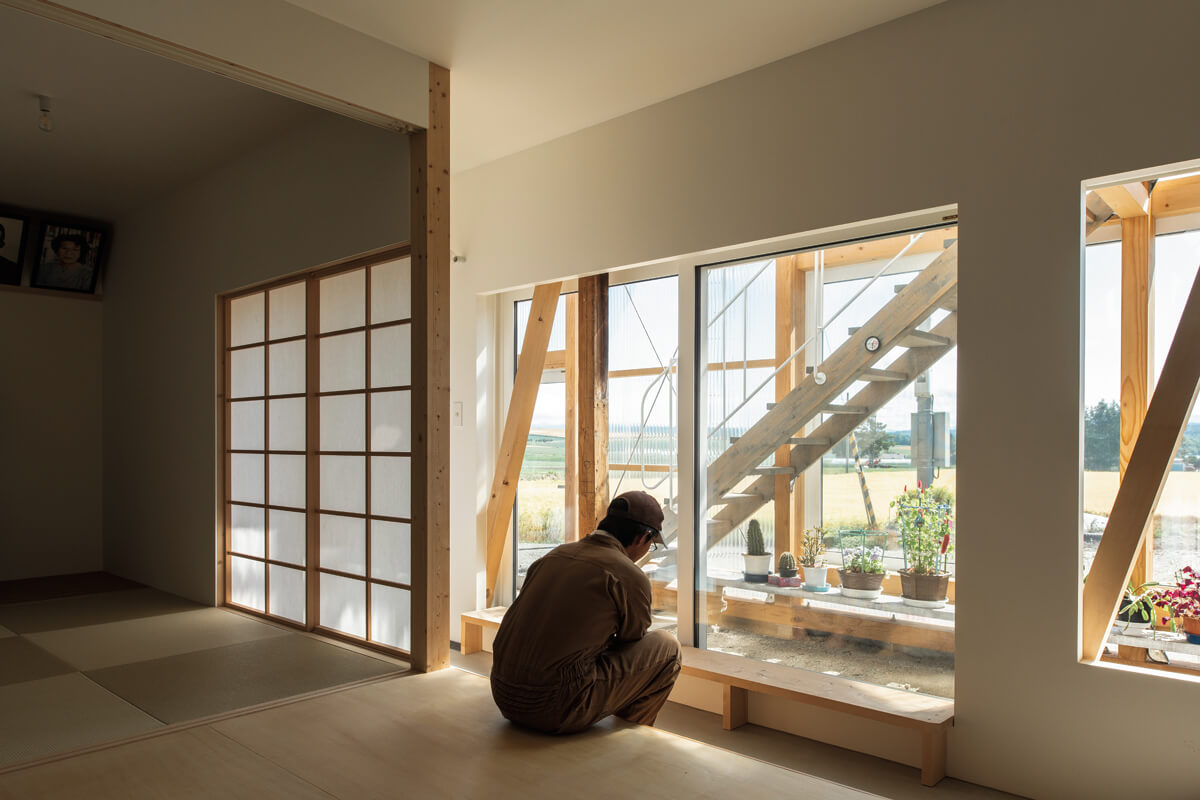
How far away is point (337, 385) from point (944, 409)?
9.35 feet

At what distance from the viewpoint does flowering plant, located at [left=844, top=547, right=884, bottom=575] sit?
11.2 ft

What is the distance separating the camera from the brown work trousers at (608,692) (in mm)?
2580

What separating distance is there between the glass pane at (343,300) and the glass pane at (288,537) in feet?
3.21

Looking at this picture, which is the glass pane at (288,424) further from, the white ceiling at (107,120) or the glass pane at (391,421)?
the white ceiling at (107,120)

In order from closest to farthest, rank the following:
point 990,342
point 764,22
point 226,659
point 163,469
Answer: point 990,342
point 764,22
point 226,659
point 163,469

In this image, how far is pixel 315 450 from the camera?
3.88 m

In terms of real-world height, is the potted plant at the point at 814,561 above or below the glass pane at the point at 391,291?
below

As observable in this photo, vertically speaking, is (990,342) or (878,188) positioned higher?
(878,188)

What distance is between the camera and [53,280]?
3.49m

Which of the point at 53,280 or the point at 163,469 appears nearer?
the point at 53,280

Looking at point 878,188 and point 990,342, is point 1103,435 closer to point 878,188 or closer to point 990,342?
point 990,342

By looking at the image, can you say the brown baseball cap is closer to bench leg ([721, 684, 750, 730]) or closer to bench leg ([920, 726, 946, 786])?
bench leg ([721, 684, 750, 730])

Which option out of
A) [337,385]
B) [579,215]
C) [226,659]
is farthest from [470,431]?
[226,659]

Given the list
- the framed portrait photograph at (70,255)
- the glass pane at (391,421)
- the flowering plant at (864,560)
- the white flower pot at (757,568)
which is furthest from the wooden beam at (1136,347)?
the framed portrait photograph at (70,255)
